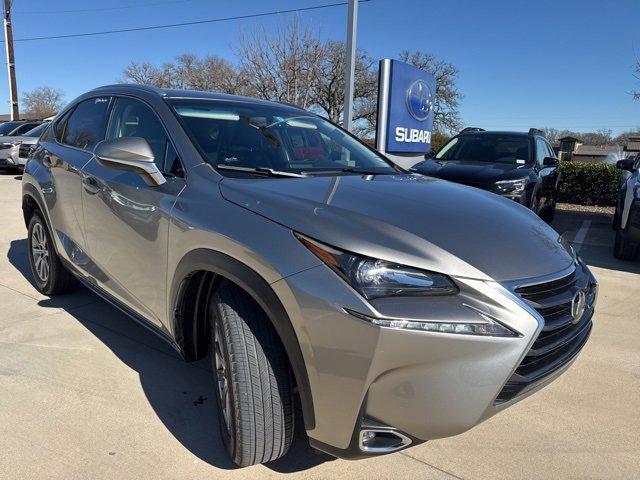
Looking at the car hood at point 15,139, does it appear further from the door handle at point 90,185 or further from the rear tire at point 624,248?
the rear tire at point 624,248

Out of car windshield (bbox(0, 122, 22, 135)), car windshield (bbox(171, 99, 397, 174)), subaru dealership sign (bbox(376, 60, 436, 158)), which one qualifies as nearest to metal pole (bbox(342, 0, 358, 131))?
subaru dealership sign (bbox(376, 60, 436, 158))

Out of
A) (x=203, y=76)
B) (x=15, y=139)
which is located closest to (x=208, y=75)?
(x=203, y=76)

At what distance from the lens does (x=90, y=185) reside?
3275 mm

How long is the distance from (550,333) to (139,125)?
255 cm

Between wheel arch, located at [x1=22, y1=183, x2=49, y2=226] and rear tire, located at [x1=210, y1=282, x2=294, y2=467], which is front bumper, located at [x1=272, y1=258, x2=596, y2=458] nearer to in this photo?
rear tire, located at [x1=210, y1=282, x2=294, y2=467]

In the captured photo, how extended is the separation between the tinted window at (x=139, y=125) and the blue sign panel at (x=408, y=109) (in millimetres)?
7127

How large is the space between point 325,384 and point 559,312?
39.2 inches

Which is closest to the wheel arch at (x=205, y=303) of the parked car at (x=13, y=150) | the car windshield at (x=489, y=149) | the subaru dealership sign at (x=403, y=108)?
the car windshield at (x=489, y=149)

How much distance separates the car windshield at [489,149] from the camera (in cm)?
791

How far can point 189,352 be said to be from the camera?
2656 millimetres

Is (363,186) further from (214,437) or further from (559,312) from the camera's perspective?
(214,437)

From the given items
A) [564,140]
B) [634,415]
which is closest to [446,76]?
[564,140]

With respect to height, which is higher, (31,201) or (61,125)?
(61,125)

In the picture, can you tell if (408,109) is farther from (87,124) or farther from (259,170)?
(259,170)
